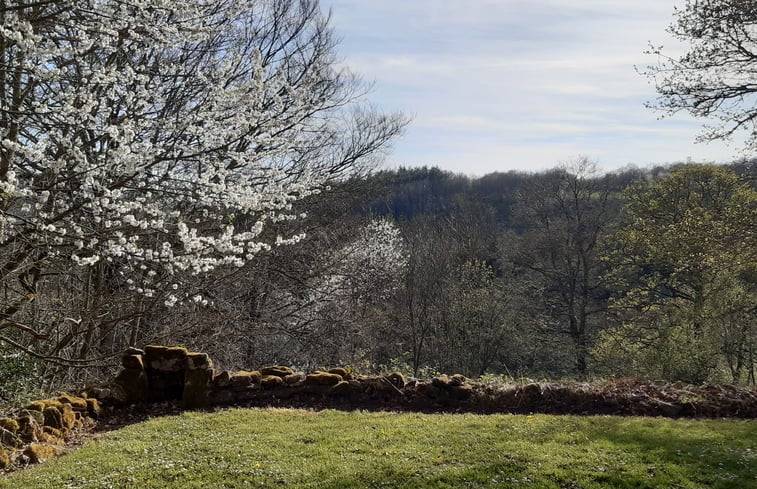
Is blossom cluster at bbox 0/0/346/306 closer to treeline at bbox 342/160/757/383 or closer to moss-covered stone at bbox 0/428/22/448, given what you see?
moss-covered stone at bbox 0/428/22/448

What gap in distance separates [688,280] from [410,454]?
1437 centimetres

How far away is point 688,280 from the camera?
16625 millimetres

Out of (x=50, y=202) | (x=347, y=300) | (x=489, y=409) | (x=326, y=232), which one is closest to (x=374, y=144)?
(x=326, y=232)

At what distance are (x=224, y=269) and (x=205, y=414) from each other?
16.3 feet

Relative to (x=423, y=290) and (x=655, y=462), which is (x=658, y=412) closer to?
(x=655, y=462)

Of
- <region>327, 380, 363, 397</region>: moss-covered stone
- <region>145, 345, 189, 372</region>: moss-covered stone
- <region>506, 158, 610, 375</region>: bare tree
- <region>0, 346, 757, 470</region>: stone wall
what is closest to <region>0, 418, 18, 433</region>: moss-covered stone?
<region>0, 346, 757, 470</region>: stone wall

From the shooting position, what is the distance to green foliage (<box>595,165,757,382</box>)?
37.1ft

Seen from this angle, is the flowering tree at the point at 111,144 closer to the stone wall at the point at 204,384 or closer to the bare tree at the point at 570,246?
the stone wall at the point at 204,384

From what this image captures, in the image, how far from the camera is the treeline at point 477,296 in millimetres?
9789

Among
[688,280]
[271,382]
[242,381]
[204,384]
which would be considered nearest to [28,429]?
[204,384]

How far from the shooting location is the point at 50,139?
17.7 feet

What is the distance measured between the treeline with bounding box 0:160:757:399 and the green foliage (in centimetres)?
5

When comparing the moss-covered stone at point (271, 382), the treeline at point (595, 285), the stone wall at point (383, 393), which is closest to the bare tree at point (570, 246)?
the treeline at point (595, 285)

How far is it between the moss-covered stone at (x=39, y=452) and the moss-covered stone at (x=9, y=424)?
278 mm
